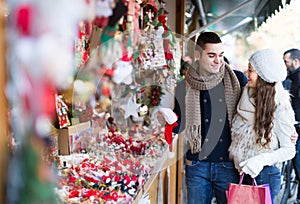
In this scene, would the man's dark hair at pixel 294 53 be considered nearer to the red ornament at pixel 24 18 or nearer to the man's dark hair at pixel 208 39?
the man's dark hair at pixel 208 39

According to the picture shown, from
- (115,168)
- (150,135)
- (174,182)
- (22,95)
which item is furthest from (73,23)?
(174,182)

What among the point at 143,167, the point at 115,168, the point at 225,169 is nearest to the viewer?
the point at 115,168

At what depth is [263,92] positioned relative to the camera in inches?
86.7

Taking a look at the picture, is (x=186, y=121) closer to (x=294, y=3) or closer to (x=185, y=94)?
(x=185, y=94)

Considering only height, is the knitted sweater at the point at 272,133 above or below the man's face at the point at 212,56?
below

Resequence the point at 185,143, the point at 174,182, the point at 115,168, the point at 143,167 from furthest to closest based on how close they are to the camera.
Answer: the point at 174,182 < the point at 185,143 < the point at 143,167 < the point at 115,168

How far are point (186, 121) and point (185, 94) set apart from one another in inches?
6.0

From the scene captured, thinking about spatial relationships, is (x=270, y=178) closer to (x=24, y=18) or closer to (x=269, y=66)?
(x=269, y=66)

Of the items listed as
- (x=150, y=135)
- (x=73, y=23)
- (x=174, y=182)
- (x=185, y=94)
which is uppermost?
(x=73, y=23)

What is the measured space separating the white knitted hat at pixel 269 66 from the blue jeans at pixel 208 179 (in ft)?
1.69

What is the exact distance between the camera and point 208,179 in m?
2.39

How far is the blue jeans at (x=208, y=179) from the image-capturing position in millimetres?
2352

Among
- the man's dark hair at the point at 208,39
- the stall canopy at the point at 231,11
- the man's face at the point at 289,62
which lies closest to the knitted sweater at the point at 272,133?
the man's dark hair at the point at 208,39

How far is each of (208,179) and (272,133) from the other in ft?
1.45
